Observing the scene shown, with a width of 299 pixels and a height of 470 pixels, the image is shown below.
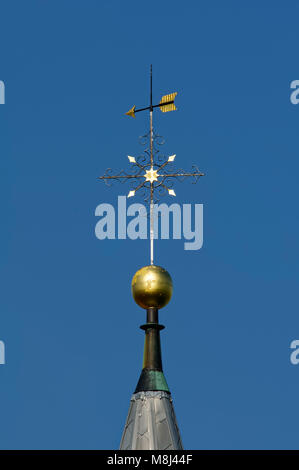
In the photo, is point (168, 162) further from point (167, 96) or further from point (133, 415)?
point (133, 415)

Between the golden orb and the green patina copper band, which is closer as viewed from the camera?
the green patina copper band

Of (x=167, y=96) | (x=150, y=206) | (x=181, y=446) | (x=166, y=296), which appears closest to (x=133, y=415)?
(x=181, y=446)

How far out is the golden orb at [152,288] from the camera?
22812 millimetres

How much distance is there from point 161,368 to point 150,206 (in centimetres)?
371

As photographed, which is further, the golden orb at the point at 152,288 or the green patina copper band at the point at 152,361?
the golden orb at the point at 152,288

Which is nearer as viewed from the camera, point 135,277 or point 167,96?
point 135,277

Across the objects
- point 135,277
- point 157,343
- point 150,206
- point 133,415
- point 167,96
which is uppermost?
point 167,96

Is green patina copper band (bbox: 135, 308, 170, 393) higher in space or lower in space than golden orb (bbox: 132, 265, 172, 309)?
lower

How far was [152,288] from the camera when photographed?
22797 mm

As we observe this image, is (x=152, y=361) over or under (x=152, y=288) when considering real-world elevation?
under

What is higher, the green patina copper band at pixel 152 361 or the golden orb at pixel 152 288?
the golden orb at pixel 152 288

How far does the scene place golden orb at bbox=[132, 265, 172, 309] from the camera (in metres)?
22.8

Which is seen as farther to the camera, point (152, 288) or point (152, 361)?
point (152, 288)
